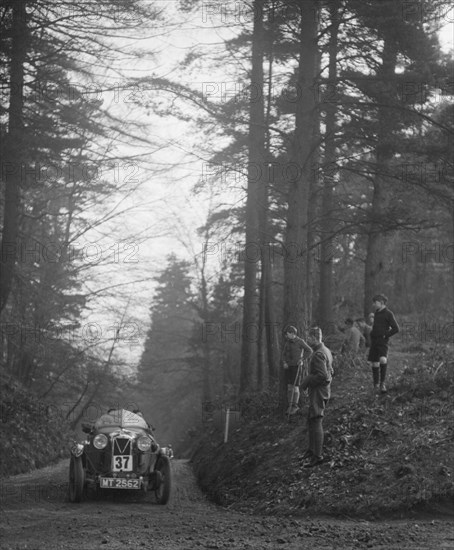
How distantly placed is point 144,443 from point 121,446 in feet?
1.30

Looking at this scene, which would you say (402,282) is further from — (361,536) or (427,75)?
(361,536)

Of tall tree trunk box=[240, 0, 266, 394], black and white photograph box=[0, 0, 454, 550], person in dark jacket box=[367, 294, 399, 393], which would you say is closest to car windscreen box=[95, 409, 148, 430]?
black and white photograph box=[0, 0, 454, 550]

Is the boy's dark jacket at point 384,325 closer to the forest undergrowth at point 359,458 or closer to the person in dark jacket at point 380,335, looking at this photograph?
the person in dark jacket at point 380,335

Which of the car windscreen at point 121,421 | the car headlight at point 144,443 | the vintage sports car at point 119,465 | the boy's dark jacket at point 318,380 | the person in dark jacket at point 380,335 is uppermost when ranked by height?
the person in dark jacket at point 380,335

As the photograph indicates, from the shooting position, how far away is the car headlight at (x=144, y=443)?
13086mm

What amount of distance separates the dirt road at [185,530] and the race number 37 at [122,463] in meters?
0.60

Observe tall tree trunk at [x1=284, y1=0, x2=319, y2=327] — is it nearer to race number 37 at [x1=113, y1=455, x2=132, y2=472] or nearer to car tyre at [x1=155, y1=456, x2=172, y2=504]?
car tyre at [x1=155, y1=456, x2=172, y2=504]

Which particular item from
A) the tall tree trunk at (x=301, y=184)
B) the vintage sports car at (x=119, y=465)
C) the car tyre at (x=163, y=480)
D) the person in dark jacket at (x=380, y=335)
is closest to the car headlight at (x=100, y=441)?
the vintage sports car at (x=119, y=465)

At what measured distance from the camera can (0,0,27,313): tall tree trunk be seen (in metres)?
18.7

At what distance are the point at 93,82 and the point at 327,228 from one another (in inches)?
338

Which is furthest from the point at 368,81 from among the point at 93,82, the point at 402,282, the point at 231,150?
the point at 402,282

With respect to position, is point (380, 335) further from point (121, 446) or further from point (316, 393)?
point (121, 446)

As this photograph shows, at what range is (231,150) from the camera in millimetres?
20562

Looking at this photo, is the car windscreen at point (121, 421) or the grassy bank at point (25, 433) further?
the grassy bank at point (25, 433)
